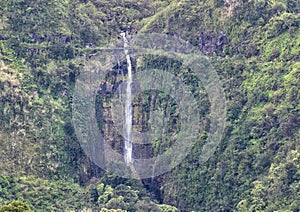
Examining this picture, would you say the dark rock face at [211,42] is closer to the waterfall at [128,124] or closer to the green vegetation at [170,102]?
the green vegetation at [170,102]

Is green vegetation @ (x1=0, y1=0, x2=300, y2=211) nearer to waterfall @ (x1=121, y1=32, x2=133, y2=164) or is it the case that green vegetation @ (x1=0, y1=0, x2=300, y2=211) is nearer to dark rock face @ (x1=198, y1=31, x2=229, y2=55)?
dark rock face @ (x1=198, y1=31, x2=229, y2=55)

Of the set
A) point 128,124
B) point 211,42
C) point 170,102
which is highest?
point 211,42

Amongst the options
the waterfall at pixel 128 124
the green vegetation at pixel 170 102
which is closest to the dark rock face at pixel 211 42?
the green vegetation at pixel 170 102

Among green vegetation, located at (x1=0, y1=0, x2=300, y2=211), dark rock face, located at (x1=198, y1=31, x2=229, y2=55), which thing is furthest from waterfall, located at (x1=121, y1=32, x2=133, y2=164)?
dark rock face, located at (x1=198, y1=31, x2=229, y2=55)

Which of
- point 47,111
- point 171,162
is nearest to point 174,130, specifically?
point 171,162

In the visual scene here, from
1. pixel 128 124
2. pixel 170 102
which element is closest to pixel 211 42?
pixel 170 102

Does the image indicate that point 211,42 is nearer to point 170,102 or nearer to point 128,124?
point 170,102
